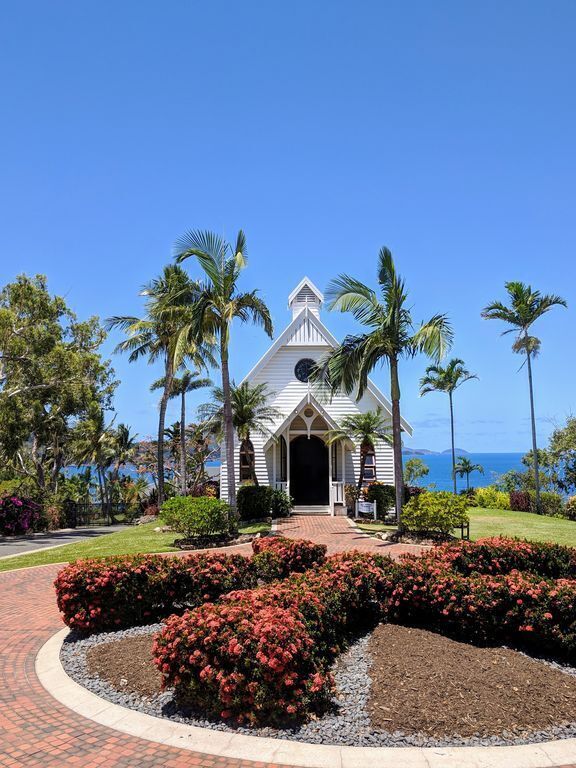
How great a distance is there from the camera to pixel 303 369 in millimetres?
28359

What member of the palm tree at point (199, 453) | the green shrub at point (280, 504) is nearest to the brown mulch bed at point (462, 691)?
the green shrub at point (280, 504)

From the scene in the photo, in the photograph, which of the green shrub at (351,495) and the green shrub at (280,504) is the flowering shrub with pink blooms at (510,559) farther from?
the green shrub at (351,495)

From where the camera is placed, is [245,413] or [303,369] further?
[303,369]

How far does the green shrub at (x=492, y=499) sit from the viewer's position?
31078mm

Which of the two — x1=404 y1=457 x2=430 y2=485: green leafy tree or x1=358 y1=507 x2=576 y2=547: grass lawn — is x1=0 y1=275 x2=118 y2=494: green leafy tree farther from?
x1=404 y1=457 x2=430 y2=485: green leafy tree

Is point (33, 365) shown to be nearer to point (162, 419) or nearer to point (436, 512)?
point (162, 419)

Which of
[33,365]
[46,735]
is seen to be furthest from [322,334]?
[46,735]

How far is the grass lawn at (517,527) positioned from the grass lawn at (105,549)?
6.86 m

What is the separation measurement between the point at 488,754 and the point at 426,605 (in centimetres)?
318

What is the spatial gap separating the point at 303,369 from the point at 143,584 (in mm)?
20437

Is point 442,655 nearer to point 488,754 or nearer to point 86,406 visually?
point 488,754

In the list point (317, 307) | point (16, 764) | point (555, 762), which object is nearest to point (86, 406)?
point (317, 307)

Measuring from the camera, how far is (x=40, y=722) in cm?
544

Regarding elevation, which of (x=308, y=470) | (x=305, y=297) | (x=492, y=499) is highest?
(x=305, y=297)
